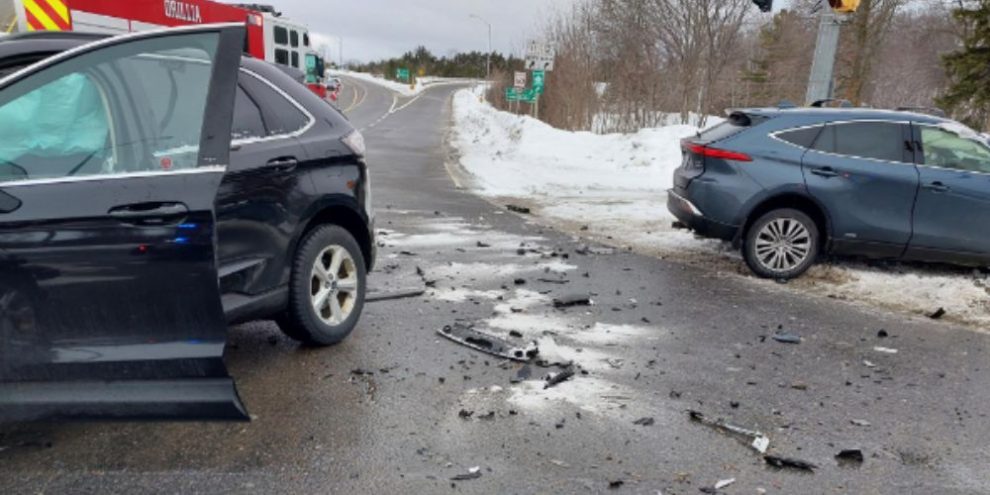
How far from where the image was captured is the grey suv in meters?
6.86

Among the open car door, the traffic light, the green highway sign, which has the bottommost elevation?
the open car door

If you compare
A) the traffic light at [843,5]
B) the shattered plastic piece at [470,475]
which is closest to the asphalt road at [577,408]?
the shattered plastic piece at [470,475]

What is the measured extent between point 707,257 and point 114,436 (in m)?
6.53

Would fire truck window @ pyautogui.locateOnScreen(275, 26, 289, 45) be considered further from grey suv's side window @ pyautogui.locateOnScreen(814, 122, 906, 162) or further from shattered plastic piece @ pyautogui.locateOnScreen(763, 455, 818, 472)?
shattered plastic piece @ pyautogui.locateOnScreen(763, 455, 818, 472)

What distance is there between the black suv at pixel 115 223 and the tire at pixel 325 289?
4.63ft

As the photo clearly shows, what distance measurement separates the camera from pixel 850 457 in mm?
3537

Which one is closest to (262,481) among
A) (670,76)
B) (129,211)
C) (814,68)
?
(129,211)

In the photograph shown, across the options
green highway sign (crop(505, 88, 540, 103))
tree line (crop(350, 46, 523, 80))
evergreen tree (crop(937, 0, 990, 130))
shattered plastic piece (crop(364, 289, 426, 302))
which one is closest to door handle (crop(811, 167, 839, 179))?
shattered plastic piece (crop(364, 289, 426, 302))

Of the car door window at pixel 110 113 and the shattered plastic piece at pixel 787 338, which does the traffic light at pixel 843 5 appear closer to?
the shattered plastic piece at pixel 787 338

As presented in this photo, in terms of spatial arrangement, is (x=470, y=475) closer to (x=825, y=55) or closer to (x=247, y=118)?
(x=247, y=118)

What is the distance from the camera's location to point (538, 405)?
13.1 feet

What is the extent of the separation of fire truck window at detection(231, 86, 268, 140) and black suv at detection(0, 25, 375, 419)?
2.84ft

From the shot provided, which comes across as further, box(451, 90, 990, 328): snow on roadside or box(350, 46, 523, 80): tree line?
box(350, 46, 523, 80): tree line

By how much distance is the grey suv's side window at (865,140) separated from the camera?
6.97m
